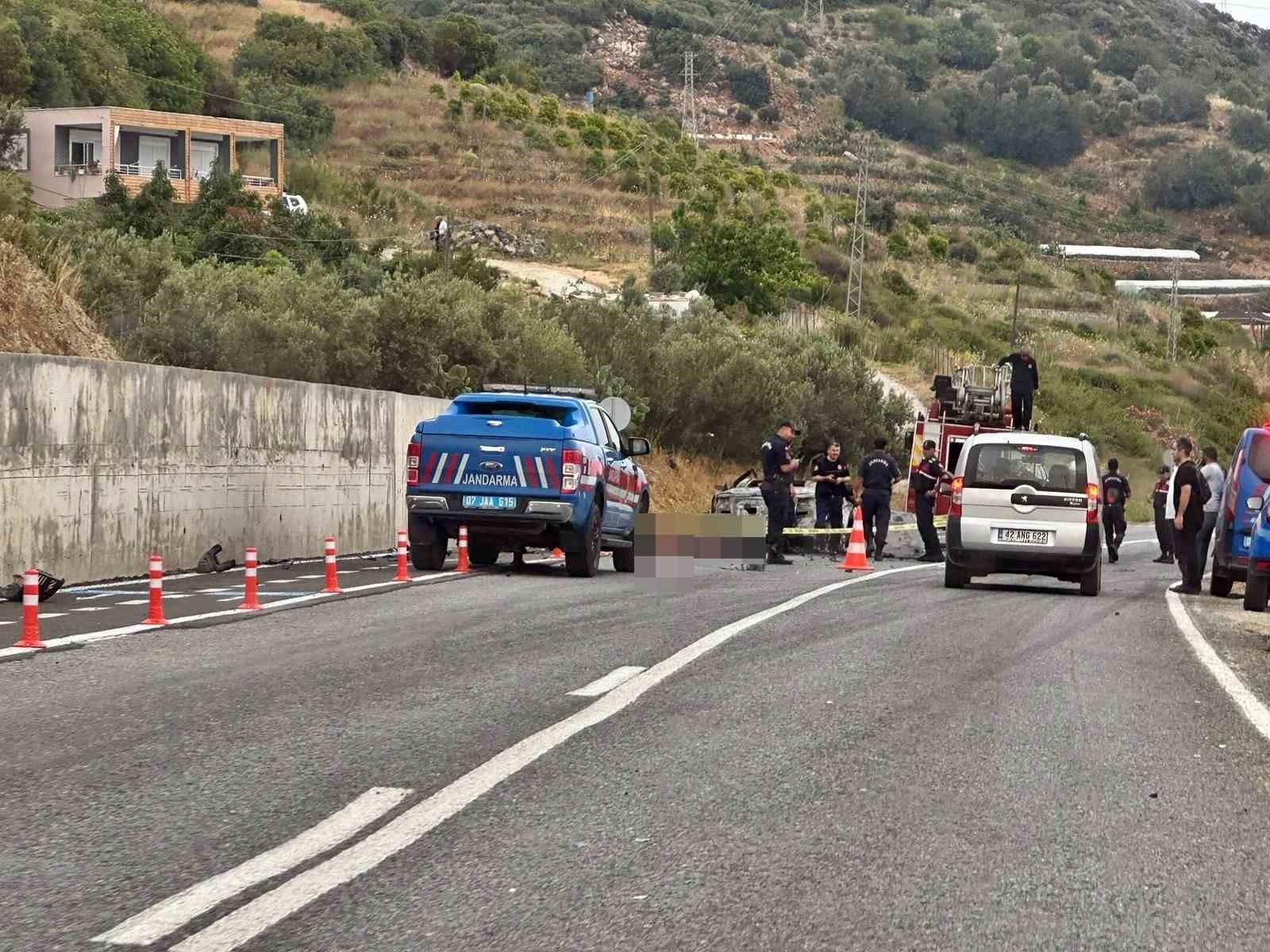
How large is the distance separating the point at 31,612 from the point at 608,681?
3925 mm

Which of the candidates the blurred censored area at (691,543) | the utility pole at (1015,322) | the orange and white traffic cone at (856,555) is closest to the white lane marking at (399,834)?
the blurred censored area at (691,543)

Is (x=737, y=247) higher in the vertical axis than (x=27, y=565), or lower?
higher

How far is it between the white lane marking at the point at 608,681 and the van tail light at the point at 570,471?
27.5 feet

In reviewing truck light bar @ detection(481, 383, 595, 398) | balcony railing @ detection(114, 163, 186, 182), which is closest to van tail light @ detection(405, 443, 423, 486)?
truck light bar @ detection(481, 383, 595, 398)

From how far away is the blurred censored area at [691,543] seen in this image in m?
23.7

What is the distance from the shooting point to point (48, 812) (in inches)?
270

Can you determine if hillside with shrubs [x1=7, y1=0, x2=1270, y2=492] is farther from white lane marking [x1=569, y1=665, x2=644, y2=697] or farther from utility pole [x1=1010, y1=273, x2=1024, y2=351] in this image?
white lane marking [x1=569, y1=665, x2=644, y2=697]

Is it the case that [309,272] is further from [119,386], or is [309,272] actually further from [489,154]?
[489,154]

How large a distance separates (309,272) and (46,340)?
18.7 m

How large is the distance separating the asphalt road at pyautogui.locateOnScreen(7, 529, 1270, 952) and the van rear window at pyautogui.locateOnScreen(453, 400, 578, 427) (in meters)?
7.81

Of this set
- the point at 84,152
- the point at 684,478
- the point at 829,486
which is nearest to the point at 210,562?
the point at 829,486

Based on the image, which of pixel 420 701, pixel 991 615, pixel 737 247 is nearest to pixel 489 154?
pixel 737 247

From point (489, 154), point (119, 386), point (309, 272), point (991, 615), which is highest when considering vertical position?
point (489, 154)

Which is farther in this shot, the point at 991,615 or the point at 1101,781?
the point at 991,615
